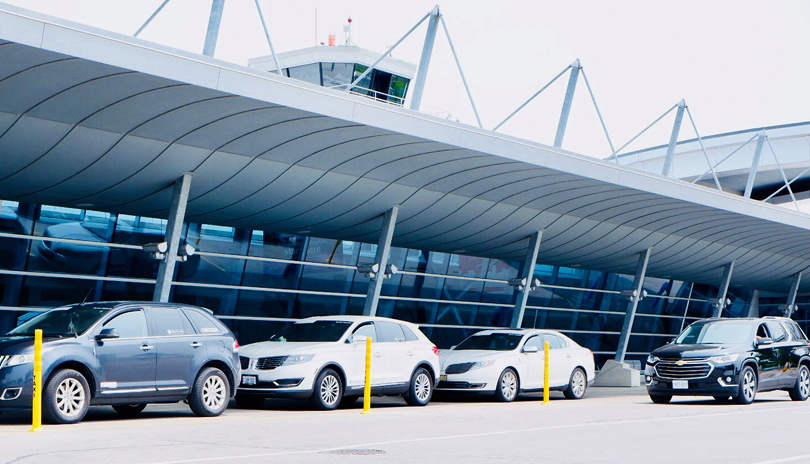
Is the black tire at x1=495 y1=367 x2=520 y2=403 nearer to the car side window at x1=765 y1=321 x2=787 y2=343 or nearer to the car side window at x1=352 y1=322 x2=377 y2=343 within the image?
the car side window at x1=352 y1=322 x2=377 y2=343

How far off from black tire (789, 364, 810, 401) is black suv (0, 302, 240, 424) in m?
12.9

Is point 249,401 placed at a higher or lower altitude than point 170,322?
lower

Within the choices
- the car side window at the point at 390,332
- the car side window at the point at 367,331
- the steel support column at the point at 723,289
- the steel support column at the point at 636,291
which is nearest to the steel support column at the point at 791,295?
the steel support column at the point at 723,289

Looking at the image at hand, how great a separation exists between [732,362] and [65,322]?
504 inches

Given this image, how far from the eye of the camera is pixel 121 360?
1240cm

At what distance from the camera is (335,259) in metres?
27.5

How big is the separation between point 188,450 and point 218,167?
9.27 metres

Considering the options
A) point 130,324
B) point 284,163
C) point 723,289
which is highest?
point 284,163

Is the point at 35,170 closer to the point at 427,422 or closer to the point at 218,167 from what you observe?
the point at 218,167

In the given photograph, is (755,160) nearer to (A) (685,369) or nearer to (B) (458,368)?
(A) (685,369)

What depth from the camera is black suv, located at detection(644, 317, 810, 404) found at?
18484mm

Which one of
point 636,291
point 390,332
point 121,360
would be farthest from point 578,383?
point 121,360

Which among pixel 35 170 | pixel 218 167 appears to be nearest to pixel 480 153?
pixel 218 167

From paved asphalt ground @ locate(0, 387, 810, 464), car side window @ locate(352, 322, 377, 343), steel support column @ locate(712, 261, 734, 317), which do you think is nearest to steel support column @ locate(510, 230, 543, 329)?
paved asphalt ground @ locate(0, 387, 810, 464)
